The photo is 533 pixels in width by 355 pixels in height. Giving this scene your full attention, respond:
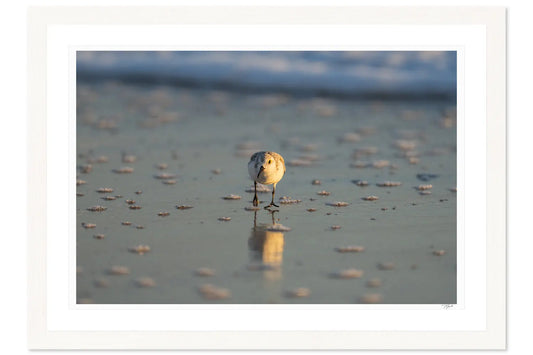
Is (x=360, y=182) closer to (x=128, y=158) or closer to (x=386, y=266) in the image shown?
(x=386, y=266)

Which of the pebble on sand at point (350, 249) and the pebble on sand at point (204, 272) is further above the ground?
the pebble on sand at point (350, 249)

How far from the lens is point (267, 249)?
4.15m

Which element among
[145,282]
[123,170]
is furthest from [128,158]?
[145,282]

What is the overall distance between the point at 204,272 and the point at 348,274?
794 millimetres

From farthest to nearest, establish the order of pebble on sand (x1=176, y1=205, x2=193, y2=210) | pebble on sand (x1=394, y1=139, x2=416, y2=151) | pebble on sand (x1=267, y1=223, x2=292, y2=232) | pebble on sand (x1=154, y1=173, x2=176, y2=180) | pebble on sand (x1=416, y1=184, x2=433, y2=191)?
pebble on sand (x1=394, y1=139, x2=416, y2=151) → pebble on sand (x1=154, y1=173, x2=176, y2=180) → pebble on sand (x1=416, y1=184, x2=433, y2=191) → pebble on sand (x1=176, y1=205, x2=193, y2=210) → pebble on sand (x1=267, y1=223, x2=292, y2=232)

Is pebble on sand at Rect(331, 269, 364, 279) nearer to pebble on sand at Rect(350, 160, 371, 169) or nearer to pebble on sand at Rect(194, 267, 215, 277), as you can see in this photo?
pebble on sand at Rect(194, 267, 215, 277)

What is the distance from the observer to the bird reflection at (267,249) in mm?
3914

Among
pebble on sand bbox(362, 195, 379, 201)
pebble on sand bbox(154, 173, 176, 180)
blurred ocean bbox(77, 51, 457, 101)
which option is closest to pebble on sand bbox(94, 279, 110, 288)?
pebble on sand bbox(154, 173, 176, 180)

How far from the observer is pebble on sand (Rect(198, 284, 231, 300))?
3.72 meters

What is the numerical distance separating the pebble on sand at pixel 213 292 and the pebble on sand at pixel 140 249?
0.51 m

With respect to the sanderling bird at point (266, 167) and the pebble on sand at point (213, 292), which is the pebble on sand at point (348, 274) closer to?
the pebble on sand at point (213, 292)

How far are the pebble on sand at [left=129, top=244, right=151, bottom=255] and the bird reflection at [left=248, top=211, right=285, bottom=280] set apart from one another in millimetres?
601

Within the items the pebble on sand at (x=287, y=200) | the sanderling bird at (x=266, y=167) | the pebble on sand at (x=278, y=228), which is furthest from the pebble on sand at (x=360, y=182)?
the pebble on sand at (x=278, y=228)
